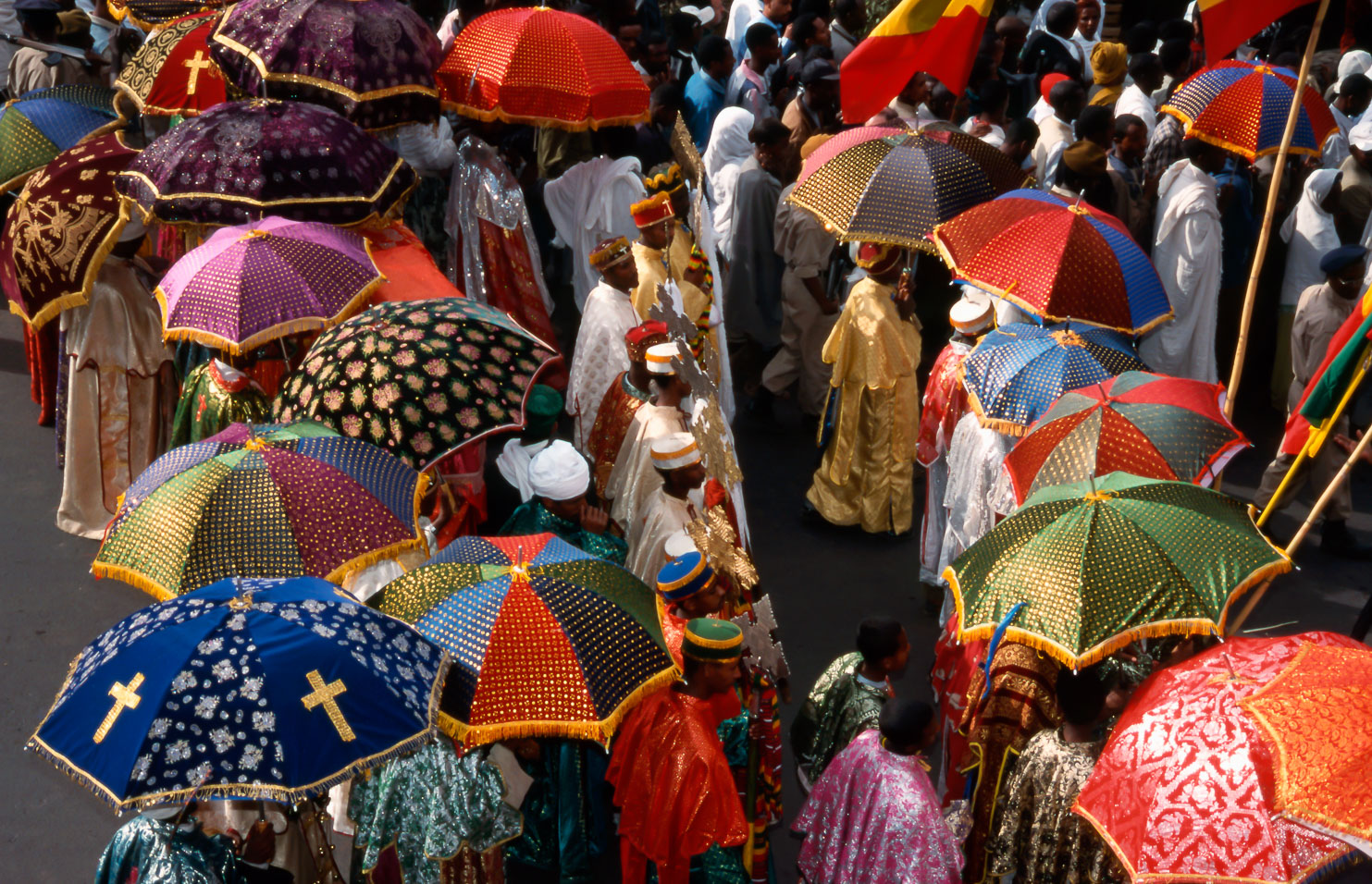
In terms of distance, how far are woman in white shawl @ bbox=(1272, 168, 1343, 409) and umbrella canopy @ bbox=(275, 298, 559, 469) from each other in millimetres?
6167

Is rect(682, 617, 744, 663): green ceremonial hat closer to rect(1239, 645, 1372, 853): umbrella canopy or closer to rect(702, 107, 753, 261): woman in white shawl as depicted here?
rect(1239, 645, 1372, 853): umbrella canopy

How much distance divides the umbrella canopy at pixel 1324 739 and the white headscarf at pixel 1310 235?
6574 millimetres

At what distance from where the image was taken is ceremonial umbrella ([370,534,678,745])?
3.77 meters

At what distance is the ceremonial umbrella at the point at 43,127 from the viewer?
7832 millimetres

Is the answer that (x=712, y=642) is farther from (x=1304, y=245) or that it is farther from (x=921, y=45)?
(x=1304, y=245)

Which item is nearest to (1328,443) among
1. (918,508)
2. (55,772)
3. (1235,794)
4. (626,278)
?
(918,508)

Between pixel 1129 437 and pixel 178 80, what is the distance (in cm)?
587

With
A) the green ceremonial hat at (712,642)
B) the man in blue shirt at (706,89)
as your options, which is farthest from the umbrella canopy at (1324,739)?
the man in blue shirt at (706,89)

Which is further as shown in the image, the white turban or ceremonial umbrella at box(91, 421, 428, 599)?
the white turban

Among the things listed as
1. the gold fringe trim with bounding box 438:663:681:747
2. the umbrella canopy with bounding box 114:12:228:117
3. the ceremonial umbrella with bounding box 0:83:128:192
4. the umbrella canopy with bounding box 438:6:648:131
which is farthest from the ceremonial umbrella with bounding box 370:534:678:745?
the ceremonial umbrella with bounding box 0:83:128:192

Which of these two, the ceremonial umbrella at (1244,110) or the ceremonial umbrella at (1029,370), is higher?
the ceremonial umbrella at (1244,110)

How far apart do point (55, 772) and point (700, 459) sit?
2.91 meters

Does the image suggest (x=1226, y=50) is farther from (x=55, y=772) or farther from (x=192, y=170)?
(x=55, y=772)

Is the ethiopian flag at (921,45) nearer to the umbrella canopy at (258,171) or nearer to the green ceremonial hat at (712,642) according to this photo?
the umbrella canopy at (258,171)
